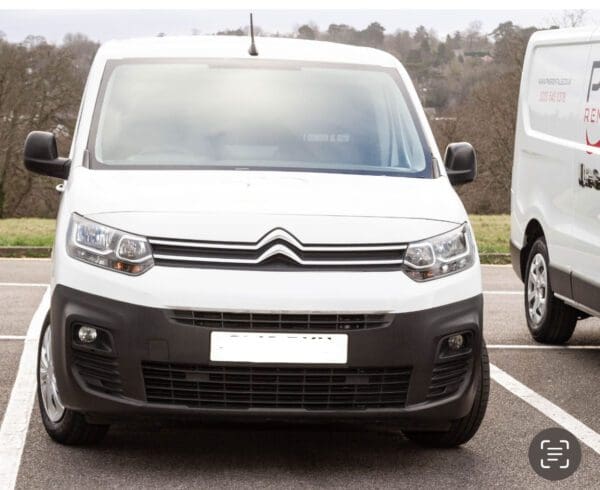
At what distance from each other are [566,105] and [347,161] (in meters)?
3.26

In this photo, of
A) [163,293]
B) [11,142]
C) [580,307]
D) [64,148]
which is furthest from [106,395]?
[11,142]

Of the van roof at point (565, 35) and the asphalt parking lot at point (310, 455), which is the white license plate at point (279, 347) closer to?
the asphalt parking lot at point (310, 455)

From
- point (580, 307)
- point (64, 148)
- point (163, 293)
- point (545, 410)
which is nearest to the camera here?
point (163, 293)

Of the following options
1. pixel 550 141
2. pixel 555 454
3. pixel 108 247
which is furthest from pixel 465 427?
pixel 550 141

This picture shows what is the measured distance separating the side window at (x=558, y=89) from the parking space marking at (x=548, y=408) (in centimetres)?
176

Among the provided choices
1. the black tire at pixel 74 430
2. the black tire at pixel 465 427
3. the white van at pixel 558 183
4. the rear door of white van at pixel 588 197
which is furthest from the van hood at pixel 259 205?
the white van at pixel 558 183

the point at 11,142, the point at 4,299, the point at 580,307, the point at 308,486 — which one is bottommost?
the point at 11,142

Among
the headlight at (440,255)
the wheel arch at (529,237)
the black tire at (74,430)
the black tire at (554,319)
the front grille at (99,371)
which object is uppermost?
the headlight at (440,255)

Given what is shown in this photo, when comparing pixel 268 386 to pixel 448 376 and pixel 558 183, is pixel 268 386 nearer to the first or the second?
pixel 448 376

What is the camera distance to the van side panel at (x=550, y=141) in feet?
29.2

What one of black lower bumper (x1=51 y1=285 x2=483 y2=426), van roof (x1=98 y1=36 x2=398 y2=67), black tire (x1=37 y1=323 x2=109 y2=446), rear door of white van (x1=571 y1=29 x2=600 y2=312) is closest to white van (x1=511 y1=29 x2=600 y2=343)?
rear door of white van (x1=571 y1=29 x2=600 y2=312)

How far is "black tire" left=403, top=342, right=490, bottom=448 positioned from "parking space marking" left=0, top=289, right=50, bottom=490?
1766 millimetres

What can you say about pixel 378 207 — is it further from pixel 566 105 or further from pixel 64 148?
pixel 64 148

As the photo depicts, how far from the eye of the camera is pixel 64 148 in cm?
4762
